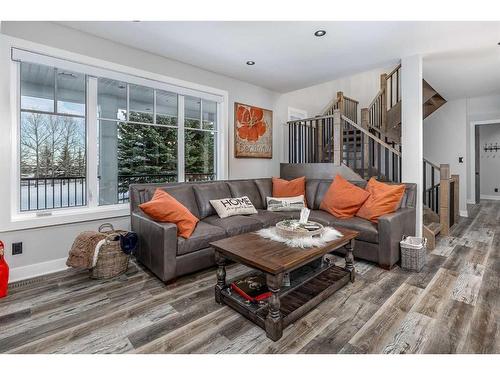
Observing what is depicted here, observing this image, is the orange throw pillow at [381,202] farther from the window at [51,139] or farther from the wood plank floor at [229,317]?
the window at [51,139]

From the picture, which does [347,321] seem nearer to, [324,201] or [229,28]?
[324,201]

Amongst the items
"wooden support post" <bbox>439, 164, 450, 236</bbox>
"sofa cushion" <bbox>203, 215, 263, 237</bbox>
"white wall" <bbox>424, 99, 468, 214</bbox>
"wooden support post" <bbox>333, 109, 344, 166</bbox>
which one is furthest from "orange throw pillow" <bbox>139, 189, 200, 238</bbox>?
"white wall" <bbox>424, 99, 468, 214</bbox>

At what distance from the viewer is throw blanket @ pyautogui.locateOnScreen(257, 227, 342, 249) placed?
83.5 inches

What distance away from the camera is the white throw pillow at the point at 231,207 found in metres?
3.39

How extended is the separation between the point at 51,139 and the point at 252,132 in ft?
9.93

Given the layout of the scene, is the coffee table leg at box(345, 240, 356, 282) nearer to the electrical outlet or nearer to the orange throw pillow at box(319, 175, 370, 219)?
the orange throw pillow at box(319, 175, 370, 219)

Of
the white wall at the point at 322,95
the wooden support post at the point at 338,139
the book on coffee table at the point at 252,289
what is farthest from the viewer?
the white wall at the point at 322,95

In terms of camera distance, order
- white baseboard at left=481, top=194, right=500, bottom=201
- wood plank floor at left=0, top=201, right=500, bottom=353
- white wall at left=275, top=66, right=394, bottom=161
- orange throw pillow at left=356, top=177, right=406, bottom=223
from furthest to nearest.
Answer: white baseboard at left=481, top=194, right=500, bottom=201, white wall at left=275, top=66, right=394, bottom=161, orange throw pillow at left=356, top=177, right=406, bottom=223, wood plank floor at left=0, top=201, right=500, bottom=353

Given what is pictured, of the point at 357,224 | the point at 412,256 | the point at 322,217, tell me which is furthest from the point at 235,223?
the point at 412,256

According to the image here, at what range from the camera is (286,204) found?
3.93m

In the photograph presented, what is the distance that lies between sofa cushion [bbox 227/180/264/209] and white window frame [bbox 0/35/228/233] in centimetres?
92

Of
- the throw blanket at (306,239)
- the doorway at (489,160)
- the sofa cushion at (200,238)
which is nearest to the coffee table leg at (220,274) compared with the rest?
the throw blanket at (306,239)

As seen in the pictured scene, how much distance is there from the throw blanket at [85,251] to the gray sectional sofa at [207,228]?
434 millimetres
